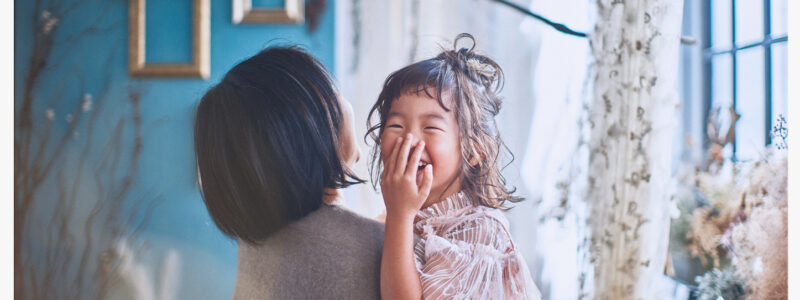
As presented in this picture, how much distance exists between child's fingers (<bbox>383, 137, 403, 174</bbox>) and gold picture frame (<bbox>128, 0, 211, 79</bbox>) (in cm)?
51

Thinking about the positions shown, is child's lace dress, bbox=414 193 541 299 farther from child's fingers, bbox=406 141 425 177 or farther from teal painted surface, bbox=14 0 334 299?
teal painted surface, bbox=14 0 334 299

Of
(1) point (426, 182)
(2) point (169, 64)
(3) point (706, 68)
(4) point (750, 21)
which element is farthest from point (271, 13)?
(4) point (750, 21)

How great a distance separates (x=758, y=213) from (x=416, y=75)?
0.99 meters

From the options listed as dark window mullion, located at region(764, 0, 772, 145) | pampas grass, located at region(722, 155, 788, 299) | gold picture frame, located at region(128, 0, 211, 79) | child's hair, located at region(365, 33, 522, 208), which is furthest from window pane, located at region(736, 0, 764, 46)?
gold picture frame, located at region(128, 0, 211, 79)

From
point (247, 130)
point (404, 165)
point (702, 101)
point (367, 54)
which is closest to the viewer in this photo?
point (247, 130)

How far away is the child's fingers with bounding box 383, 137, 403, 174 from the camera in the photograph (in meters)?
1.10

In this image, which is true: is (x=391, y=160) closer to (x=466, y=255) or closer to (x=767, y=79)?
(x=466, y=255)

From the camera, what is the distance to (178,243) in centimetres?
130

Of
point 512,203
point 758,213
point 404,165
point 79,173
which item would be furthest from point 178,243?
point 758,213

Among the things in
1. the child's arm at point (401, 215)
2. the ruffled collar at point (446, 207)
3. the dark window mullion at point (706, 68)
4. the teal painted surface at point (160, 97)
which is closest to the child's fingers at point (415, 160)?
the child's arm at point (401, 215)

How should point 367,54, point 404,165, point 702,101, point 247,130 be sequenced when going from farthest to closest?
point 702,101
point 367,54
point 404,165
point 247,130

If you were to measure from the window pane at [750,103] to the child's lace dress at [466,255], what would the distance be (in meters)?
0.73

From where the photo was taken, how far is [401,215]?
1052 millimetres
